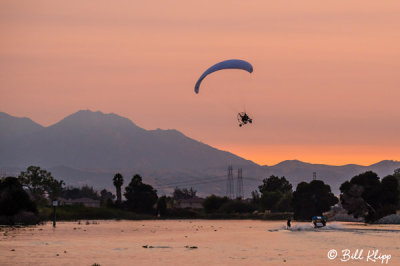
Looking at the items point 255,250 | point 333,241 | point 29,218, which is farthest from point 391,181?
point 255,250

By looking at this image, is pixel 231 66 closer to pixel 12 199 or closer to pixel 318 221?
pixel 318 221

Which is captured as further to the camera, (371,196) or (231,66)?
(371,196)

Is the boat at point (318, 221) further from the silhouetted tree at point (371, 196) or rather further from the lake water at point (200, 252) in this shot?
the lake water at point (200, 252)

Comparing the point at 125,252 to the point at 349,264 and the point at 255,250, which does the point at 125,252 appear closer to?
the point at 255,250

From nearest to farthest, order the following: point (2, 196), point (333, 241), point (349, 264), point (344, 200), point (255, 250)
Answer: point (349, 264) < point (255, 250) < point (333, 241) < point (2, 196) < point (344, 200)

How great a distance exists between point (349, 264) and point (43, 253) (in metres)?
26.5

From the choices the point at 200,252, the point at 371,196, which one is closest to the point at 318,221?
the point at 371,196

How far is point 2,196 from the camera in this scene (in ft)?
486

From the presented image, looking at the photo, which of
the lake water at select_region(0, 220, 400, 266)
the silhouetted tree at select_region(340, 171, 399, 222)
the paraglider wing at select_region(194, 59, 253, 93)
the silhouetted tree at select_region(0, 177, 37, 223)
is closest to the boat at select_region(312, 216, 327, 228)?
the silhouetted tree at select_region(340, 171, 399, 222)

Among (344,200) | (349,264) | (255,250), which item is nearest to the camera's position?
(349,264)

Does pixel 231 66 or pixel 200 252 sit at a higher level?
pixel 231 66

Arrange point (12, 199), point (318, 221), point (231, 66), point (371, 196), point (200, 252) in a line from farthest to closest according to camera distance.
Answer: point (371, 196), point (12, 199), point (318, 221), point (231, 66), point (200, 252)

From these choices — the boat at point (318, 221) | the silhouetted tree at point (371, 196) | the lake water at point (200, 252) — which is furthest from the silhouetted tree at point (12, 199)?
the silhouetted tree at point (371, 196)

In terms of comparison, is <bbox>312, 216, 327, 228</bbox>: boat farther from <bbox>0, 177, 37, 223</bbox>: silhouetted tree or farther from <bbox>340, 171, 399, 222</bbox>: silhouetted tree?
<bbox>0, 177, 37, 223</bbox>: silhouetted tree
